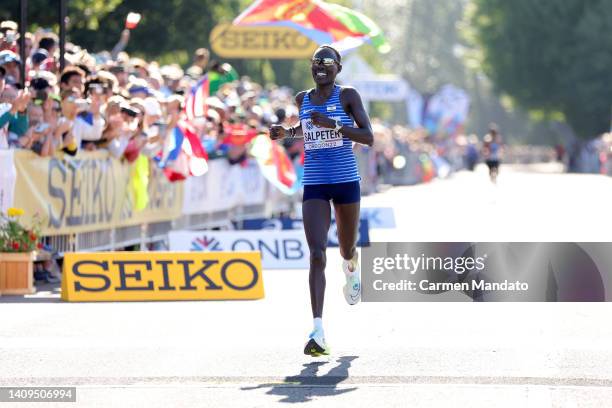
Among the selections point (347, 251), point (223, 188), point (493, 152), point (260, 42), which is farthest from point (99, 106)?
point (493, 152)

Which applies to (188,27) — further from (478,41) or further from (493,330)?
(478,41)

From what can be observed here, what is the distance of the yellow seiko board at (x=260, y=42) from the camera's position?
40.8 m

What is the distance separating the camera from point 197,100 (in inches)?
830

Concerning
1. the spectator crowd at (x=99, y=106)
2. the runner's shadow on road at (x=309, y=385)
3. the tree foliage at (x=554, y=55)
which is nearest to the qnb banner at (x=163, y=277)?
the spectator crowd at (x=99, y=106)

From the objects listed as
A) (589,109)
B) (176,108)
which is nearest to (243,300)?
(176,108)

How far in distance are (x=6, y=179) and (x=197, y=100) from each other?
19.1 feet

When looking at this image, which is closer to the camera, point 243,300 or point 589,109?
point 243,300

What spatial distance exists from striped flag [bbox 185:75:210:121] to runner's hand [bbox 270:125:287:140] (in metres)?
9.66

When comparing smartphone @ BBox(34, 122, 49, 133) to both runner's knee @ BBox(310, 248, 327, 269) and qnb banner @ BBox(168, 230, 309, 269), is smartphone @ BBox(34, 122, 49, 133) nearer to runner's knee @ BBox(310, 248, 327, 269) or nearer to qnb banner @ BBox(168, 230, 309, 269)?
qnb banner @ BBox(168, 230, 309, 269)

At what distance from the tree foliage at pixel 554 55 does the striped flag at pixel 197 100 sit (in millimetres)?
60950

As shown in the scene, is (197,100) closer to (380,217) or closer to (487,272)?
(380,217)

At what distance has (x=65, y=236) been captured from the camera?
17141mm

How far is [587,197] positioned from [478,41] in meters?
54.6

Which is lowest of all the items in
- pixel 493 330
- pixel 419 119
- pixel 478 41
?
pixel 493 330
